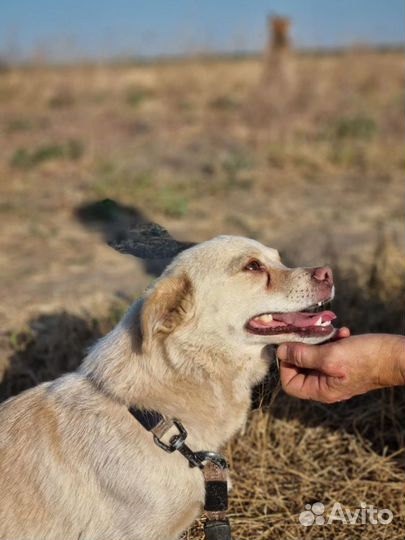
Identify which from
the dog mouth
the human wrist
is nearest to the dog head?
the dog mouth

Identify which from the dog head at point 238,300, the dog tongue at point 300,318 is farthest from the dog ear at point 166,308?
the dog tongue at point 300,318

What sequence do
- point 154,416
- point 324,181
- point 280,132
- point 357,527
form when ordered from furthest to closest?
1. point 280,132
2. point 324,181
3. point 357,527
4. point 154,416

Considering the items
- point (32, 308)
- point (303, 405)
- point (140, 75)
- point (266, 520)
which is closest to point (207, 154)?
point (32, 308)

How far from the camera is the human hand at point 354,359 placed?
2820 mm

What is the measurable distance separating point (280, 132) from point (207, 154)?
5.05ft

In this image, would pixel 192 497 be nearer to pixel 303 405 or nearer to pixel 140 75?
pixel 303 405

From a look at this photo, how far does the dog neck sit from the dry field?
0.33m

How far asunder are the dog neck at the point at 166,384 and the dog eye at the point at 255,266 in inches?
14.7

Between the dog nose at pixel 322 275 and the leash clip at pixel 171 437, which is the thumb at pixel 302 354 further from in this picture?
the leash clip at pixel 171 437

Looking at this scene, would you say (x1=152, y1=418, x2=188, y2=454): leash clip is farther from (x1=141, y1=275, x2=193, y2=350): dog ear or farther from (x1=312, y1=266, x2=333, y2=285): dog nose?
(x1=312, y1=266, x2=333, y2=285): dog nose

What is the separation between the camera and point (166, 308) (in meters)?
2.60

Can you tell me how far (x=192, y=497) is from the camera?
102 inches

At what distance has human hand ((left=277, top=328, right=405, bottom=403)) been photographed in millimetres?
2820

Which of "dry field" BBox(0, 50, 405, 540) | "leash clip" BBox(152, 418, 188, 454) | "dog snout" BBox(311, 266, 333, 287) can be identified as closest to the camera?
"leash clip" BBox(152, 418, 188, 454)
